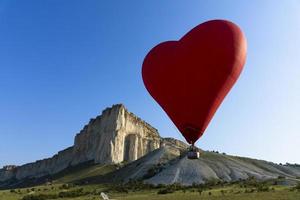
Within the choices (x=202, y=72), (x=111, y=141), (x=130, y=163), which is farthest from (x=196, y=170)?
(x=202, y=72)

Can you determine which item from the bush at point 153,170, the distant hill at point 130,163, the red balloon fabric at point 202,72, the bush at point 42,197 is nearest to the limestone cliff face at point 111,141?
the distant hill at point 130,163

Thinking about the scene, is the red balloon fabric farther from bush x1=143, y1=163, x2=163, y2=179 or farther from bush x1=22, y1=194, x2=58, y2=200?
bush x1=143, y1=163, x2=163, y2=179

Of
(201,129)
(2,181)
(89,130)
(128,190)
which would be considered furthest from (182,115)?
(2,181)

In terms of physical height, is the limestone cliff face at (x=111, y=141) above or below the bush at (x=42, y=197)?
above

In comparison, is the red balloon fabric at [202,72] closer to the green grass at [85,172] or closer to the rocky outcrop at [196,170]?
the rocky outcrop at [196,170]

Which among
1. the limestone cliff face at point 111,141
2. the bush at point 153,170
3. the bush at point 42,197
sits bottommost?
the bush at point 42,197

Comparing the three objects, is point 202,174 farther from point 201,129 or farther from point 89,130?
point 89,130

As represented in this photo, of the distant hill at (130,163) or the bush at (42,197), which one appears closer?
the bush at (42,197)

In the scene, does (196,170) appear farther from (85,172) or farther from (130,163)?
(85,172)
